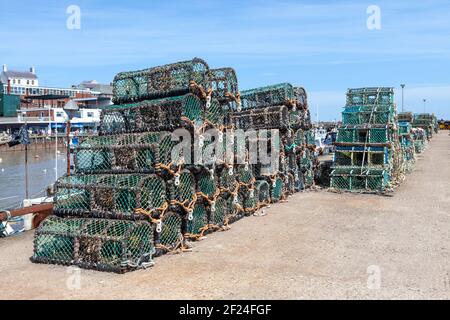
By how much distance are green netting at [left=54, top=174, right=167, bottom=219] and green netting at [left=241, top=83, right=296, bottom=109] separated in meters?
→ 7.58

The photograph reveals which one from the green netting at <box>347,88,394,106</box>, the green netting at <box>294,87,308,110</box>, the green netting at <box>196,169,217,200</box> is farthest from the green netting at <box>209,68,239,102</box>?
the green netting at <box>347,88,394,106</box>

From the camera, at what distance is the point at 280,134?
13.7 meters

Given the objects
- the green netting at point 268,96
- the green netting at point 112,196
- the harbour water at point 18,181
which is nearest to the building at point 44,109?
the harbour water at point 18,181

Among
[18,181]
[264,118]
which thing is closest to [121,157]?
[264,118]

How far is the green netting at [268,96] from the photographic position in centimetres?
1426

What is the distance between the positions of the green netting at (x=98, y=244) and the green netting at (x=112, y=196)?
0.70 ft

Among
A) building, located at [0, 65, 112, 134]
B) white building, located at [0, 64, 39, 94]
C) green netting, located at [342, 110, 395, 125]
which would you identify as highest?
white building, located at [0, 64, 39, 94]

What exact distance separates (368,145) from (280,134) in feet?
11.0

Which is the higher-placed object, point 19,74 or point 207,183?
point 19,74

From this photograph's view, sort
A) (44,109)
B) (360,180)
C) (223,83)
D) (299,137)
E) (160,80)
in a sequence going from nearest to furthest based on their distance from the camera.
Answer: (160,80)
(223,83)
(360,180)
(299,137)
(44,109)

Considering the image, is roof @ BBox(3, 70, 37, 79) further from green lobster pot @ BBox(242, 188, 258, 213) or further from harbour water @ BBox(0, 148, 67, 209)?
green lobster pot @ BBox(242, 188, 258, 213)

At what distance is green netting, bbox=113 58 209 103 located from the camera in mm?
8945

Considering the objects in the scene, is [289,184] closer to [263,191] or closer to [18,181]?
[263,191]
